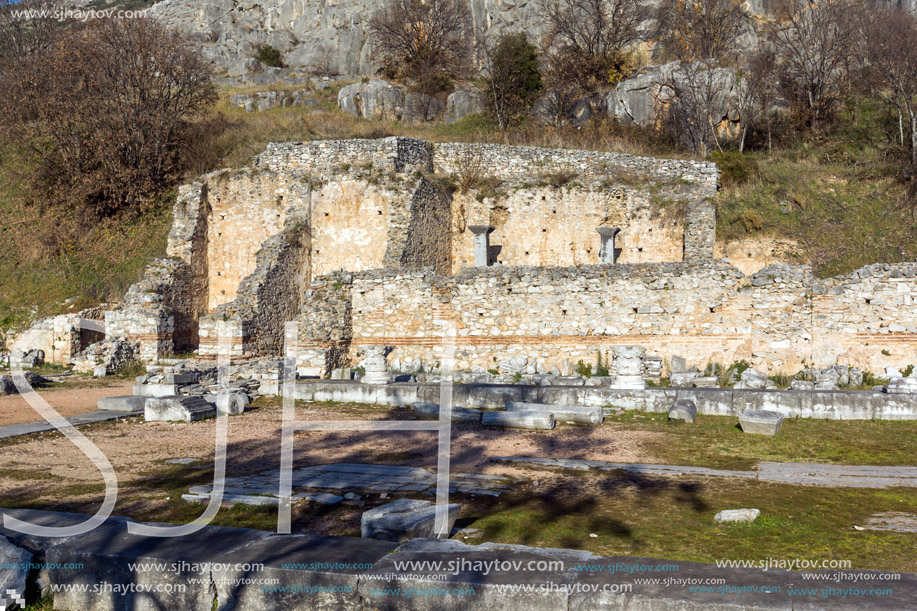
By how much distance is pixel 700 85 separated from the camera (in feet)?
99.7

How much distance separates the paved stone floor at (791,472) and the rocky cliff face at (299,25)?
44.8 m

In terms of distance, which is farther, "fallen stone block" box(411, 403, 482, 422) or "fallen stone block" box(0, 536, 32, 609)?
"fallen stone block" box(411, 403, 482, 422)

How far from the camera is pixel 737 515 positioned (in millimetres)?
6090

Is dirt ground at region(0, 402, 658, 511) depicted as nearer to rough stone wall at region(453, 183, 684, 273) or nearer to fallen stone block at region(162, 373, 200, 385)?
fallen stone block at region(162, 373, 200, 385)

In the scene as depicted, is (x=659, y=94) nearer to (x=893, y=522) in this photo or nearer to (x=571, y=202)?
(x=571, y=202)

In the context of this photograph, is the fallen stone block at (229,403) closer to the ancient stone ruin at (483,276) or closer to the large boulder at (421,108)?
the ancient stone ruin at (483,276)

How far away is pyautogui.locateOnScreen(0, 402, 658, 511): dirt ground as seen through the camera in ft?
26.9

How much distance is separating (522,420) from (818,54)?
1190 inches

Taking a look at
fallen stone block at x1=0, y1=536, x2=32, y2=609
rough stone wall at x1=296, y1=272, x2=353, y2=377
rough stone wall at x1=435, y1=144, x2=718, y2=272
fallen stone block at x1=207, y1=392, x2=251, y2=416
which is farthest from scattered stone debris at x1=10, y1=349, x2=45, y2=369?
fallen stone block at x1=0, y1=536, x2=32, y2=609

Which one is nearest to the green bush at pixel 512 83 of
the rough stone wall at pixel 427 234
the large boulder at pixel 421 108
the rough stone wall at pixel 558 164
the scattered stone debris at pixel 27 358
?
the large boulder at pixel 421 108

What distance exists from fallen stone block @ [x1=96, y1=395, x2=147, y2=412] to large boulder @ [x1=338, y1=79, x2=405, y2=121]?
25.0 meters

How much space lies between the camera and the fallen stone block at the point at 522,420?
11.2 meters

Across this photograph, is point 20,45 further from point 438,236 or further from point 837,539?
point 837,539

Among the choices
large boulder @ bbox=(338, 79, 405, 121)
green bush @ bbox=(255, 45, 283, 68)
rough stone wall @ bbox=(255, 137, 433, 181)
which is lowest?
rough stone wall @ bbox=(255, 137, 433, 181)
